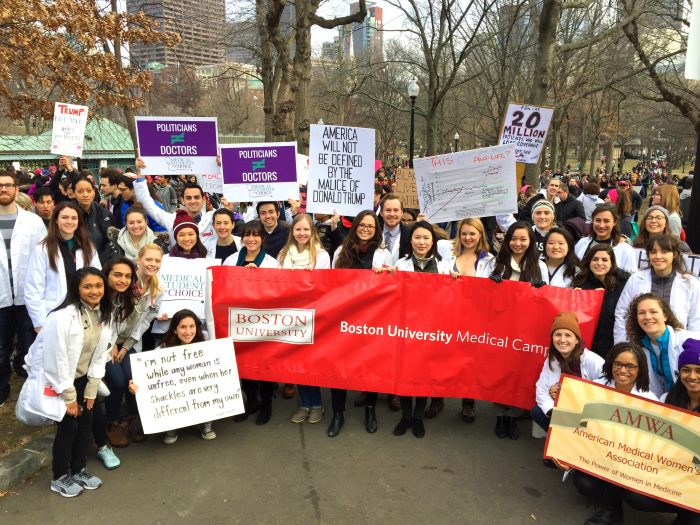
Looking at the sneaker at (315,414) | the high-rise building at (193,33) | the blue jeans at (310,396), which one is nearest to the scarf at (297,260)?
the blue jeans at (310,396)

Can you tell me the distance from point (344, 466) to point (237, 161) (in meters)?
3.99

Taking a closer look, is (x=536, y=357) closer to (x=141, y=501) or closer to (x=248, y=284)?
(x=248, y=284)

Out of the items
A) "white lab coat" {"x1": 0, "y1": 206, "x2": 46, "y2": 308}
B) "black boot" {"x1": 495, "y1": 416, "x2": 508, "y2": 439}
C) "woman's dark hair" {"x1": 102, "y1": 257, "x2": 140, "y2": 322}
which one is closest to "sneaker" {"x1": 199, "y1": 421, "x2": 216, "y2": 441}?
"woman's dark hair" {"x1": 102, "y1": 257, "x2": 140, "y2": 322}

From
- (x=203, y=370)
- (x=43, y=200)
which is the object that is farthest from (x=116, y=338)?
(x=43, y=200)

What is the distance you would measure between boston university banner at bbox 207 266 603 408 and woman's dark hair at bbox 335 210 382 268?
9.8 inches

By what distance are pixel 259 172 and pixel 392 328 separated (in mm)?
3018

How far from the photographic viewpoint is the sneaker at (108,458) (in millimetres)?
4020

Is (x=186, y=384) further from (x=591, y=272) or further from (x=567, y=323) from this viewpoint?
(x=591, y=272)

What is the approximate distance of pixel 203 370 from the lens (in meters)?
4.34

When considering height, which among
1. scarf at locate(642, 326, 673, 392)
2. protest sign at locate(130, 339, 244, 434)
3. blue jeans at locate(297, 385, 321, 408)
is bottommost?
blue jeans at locate(297, 385, 321, 408)

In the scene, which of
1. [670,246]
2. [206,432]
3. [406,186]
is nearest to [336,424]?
[206,432]

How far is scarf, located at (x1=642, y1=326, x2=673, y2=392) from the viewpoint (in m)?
3.69

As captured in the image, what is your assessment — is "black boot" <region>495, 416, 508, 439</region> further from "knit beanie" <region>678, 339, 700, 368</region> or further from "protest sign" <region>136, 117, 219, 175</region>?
"protest sign" <region>136, 117, 219, 175</region>

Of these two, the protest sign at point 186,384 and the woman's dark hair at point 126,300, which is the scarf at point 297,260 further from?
the woman's dark hair at point 126,300
